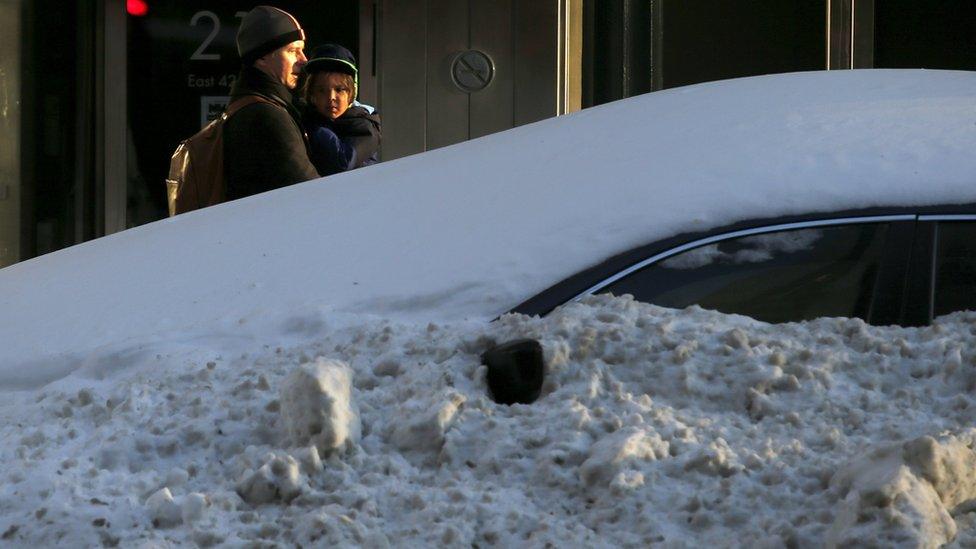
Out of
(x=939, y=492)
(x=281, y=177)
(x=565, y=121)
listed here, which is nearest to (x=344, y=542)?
(x=939, y=492)

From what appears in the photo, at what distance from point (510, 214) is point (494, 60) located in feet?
16.7

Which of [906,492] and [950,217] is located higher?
[950,217]

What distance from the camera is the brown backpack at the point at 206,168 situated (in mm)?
4992

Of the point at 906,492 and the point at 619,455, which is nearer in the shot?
the point at 906,492

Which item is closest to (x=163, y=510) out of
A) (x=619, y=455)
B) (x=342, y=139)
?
(x=619, y=455)

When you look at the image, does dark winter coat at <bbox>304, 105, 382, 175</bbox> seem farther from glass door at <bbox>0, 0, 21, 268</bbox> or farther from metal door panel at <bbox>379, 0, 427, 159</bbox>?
glass door at <bbox>0, 0, 21, 268</bbox>

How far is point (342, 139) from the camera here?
540 centimetres

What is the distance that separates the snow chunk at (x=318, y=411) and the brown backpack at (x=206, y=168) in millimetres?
2442

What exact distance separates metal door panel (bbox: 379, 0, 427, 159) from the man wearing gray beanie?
9.55ft

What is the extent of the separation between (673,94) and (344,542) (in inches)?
75.5

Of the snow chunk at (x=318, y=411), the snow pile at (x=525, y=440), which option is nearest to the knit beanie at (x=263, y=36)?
the snow pile at (x=525, y=440)

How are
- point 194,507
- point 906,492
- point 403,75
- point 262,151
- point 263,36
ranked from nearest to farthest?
1. point 906,492
2. point 194,507
3. point 262,151
4. point 263,36
5. point 403,75

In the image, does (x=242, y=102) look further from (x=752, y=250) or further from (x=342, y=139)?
(x=752, y=250)

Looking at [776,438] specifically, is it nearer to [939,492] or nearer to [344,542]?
[939,492]
